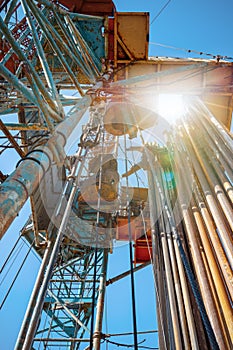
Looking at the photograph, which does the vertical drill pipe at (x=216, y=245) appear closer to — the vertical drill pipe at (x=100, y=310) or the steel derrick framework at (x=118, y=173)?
the steel derrick framework at (x=118, y=173)

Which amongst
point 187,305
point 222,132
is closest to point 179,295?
point 187,305

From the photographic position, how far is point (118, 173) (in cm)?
871

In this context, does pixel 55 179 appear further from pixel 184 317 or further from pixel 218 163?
pixel 184 317

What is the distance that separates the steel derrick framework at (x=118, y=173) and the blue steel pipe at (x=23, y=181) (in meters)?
0.01

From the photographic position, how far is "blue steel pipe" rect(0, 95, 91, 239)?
2.04m

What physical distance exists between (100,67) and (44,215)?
15.2 ft

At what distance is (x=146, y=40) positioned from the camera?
22.4 feet

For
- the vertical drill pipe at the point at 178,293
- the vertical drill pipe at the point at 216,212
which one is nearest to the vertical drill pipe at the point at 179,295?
the vertical drill pipe at the point at 178,293

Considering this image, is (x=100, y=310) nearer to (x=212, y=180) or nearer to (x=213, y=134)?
(x=212, y=180)

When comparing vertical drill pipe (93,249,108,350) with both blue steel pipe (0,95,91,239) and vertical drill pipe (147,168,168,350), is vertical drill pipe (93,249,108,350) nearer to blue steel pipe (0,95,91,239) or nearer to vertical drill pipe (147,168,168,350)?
vertical drill pipe (147,168,168,350)

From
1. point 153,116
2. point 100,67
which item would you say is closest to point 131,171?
point 153,116

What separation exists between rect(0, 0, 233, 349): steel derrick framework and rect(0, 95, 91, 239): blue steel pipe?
1 centimetres

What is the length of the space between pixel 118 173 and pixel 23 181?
642 centimetres

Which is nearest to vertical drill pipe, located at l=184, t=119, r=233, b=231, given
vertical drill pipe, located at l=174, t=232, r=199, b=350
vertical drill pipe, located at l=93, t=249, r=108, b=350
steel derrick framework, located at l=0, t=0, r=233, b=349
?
steel derrick framework, located at l=0, t=0, r=233, b=349
